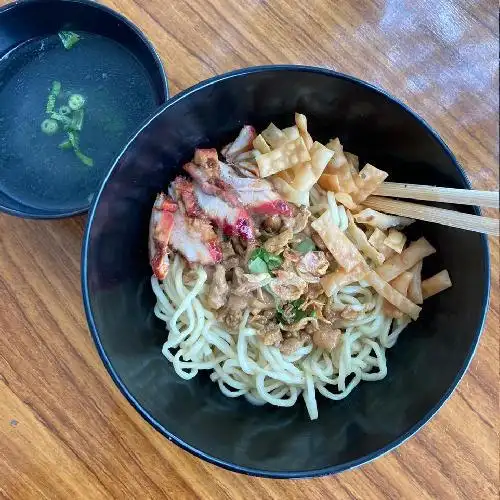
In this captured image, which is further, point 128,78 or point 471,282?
point 128,78

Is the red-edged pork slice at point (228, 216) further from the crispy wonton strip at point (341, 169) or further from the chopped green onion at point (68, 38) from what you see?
the chopped green onion at point (68, 38)

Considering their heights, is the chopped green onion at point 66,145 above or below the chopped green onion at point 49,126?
below

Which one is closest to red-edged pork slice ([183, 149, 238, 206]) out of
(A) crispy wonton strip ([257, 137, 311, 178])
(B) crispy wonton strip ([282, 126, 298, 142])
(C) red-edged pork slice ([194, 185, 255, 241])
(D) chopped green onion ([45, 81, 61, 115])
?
(C) red-edged pork slice ([194, 185, 255, 241])

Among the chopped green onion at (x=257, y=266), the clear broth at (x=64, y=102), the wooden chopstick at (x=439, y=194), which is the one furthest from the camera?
the clear broth at (x=64, y=102)

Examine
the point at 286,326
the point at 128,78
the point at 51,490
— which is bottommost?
the point at 51,490

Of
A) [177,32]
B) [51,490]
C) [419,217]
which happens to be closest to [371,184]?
[419,217]

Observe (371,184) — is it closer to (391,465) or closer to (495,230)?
(495,230)

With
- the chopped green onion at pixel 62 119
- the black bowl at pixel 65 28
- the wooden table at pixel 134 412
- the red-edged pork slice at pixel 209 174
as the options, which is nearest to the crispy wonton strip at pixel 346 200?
the red-edged pork slice at pixel 209 174

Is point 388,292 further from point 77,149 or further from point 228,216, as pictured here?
point 77,149
